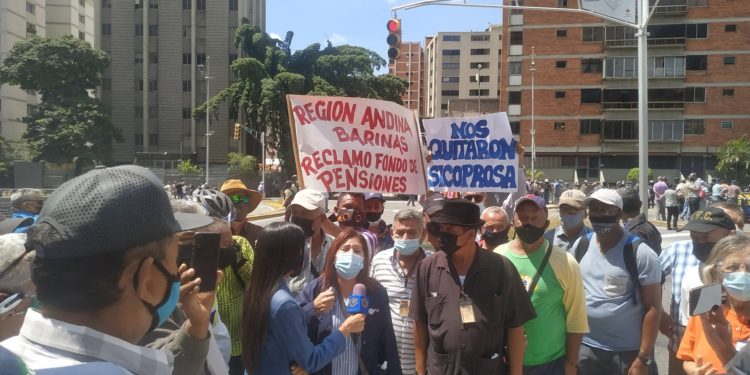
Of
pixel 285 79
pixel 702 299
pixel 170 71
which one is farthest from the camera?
pixel 170 71

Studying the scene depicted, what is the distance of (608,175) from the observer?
177ft

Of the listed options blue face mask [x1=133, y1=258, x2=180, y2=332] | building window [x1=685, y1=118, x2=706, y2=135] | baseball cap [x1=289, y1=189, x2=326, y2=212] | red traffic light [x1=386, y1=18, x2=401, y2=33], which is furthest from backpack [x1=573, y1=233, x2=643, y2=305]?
building window [x1=685, y1=118, x2=706, y2=135]

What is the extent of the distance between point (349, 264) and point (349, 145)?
101 inches

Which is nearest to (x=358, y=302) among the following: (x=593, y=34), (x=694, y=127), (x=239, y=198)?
(x=239, y=198)

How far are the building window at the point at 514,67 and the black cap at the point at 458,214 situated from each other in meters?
55.1

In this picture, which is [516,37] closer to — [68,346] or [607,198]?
[607,198]

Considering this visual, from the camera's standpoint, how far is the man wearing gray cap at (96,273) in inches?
51.4

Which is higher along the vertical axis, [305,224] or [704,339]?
[305,224]

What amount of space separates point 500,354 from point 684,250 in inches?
86.8

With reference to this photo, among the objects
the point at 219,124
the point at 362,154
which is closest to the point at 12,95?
the point at 219,124

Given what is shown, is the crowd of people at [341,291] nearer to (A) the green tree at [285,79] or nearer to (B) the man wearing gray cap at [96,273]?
(B) the man wearing gray cap at [96,273]

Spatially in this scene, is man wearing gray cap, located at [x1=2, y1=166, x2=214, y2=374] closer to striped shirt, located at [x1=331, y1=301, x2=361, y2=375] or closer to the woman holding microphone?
the woman holding microphone

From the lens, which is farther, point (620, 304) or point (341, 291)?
point (620, 304)

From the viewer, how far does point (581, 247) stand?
456 cm
